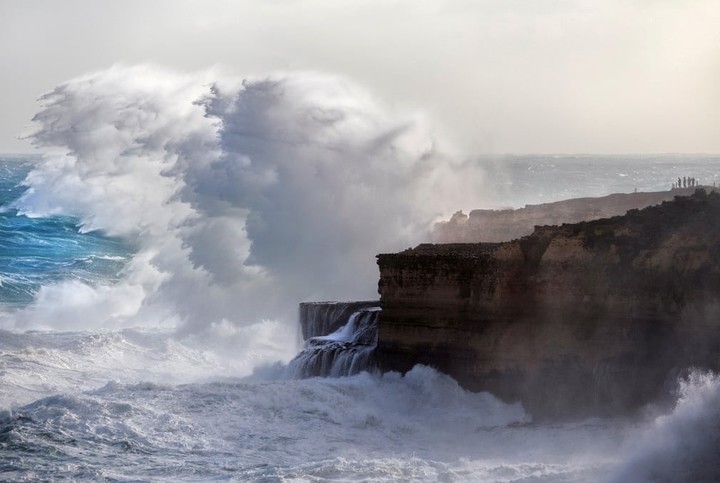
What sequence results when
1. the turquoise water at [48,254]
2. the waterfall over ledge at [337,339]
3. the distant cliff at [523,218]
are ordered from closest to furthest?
the waterfall over ledge at [337,339]
the distant cliff at [523,218]
the turquoise water at [48,254]

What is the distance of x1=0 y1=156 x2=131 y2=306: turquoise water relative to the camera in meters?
44.5

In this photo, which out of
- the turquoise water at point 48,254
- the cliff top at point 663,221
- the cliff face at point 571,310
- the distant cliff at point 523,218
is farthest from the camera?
the turquoise water at point 48,254

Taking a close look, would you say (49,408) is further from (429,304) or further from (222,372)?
(222,372)

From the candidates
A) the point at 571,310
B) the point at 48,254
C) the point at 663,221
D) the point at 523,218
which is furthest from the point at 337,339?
the point at 48,254

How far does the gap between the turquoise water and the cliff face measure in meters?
20.6

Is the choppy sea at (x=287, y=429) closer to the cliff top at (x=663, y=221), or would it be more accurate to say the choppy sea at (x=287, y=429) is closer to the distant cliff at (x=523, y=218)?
the cliff top at (x=663, y=221)

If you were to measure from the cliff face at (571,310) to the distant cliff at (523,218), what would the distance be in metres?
13.2

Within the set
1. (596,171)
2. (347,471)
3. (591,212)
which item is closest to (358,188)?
(591,212)

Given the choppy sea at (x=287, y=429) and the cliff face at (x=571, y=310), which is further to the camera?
the cliff face at (x=571, y=310)

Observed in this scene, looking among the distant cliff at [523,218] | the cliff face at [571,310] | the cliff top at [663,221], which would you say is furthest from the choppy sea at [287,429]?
the distant cliff at [523,218]

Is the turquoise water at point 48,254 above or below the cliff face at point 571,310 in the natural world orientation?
above

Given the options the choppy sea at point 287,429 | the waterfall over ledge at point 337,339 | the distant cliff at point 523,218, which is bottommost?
the choppy sea at point 287,429

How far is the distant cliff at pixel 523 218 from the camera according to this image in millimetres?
38156

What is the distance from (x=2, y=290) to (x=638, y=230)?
87.1 ft
